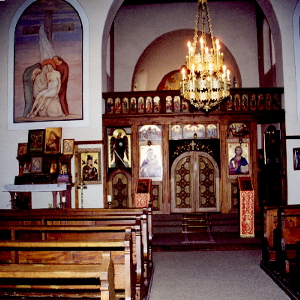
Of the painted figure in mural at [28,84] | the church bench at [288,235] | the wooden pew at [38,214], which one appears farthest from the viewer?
the painted figure in mural at [28,84]

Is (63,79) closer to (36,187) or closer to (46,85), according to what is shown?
(46,85)

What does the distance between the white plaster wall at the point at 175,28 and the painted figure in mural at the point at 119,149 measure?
299 centimetres

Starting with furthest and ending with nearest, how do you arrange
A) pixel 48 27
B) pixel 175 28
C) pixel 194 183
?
1. pixel 175 28
2. pixel 194 183
3. pixel 48 27

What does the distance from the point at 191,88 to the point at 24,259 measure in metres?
4.42

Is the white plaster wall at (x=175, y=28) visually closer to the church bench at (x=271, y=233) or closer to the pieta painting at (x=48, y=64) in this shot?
the pieta painting at (x=48, y=64)

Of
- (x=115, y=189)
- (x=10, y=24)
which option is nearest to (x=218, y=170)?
(x=115, y=189)

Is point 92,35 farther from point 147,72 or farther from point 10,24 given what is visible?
point 147,72

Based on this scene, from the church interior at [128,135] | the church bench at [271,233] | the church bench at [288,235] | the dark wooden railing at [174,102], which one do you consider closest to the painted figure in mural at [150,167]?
the church interior at [128,135]

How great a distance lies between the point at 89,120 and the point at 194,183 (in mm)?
3670

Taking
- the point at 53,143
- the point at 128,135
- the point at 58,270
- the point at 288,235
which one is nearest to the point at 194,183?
the point at 128,135

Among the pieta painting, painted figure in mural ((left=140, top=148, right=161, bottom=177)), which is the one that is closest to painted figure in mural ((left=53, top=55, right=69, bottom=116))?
the pieta painting

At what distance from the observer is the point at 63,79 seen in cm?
1041

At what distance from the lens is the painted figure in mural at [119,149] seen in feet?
37.6

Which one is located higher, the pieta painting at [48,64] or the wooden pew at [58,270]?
the pieta painting at [48,64]
